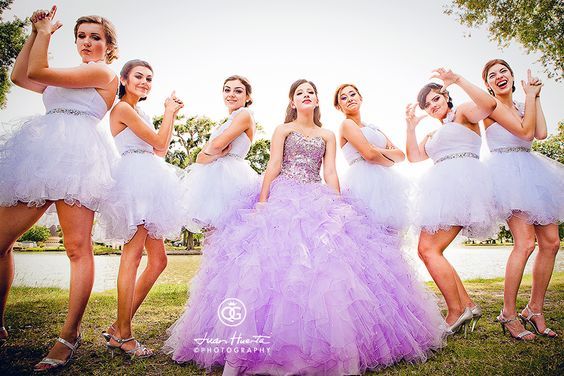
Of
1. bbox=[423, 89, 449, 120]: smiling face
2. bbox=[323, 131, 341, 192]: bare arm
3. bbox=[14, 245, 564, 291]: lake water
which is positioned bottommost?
bbox=[14, 245, 564, 291]: lake water

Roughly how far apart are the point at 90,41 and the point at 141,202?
1709 millimetres

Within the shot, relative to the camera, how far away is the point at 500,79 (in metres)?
4.23

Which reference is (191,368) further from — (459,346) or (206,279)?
(459,346)

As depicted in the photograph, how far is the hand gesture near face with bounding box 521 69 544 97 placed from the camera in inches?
160

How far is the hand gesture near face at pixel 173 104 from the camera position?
3642mm

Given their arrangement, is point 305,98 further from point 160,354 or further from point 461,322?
point 160,354

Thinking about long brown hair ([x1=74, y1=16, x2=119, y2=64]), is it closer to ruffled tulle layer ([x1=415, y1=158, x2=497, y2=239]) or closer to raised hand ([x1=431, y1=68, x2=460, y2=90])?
raised hand ([x1=431, y1=68, x2=460, y2=90])

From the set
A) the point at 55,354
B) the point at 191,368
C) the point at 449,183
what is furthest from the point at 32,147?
the point at 449,183

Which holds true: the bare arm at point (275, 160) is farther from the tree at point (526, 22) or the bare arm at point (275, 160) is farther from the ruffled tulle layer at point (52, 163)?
the tree at point (526, 22)

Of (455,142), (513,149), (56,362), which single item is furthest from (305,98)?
(56,362)

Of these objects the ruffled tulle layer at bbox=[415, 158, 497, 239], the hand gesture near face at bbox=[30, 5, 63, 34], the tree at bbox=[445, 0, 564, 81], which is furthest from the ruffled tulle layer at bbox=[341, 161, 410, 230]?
the tree at bbox=[445, 0, 564, 81]

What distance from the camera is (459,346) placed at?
133 inches

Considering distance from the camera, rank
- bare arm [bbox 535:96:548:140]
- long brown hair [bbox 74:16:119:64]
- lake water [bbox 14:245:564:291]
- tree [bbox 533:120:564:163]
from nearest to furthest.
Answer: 1. long brown hair [bbox 74:16:119:64]
2. bare arm [bbox 535:96:548:140]
3. lake water [bbox 14:245:564:291]
4. tree [bbox 533:120:564:163]

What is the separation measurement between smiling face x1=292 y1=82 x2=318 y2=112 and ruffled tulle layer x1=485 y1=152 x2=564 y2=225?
90.1 inches
